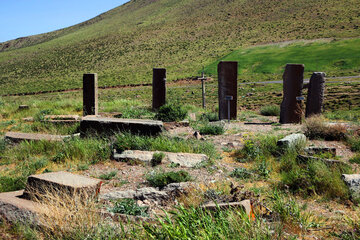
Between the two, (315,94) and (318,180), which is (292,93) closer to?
(315,94)

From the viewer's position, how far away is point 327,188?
186 inches

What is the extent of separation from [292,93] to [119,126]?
18.9ft

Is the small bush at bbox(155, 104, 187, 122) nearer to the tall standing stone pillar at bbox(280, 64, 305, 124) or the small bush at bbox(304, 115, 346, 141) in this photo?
the tall standing stone pillar at bbox(280, 64, 305, 124)

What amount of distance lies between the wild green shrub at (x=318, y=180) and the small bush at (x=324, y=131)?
84.8 inches

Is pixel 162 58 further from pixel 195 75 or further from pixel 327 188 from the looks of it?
pixel 327 188

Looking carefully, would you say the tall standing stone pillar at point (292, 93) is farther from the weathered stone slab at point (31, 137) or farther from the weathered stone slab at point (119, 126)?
the weathered stone slab at point (31, 137)

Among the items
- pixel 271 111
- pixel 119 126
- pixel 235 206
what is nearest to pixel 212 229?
pixel 235 206

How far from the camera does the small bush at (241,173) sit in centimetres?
542

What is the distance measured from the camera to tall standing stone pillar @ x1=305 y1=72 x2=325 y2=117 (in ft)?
32.4

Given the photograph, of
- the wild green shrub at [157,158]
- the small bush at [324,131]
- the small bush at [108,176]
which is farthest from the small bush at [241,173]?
the small bush at [324,131]

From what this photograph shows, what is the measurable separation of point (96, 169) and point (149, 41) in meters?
→ 54.8

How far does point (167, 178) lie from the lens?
16.6 ft

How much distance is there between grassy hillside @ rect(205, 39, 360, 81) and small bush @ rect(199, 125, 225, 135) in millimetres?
19520

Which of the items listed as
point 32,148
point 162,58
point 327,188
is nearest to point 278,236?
point 327,188
